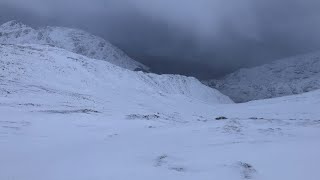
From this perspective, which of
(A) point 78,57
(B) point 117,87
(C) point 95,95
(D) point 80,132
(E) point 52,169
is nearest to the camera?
(E) point 52,169

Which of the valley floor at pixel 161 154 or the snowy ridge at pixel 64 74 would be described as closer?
the valley floor at pixel 161 154

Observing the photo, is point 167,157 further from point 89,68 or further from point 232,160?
point 89,68

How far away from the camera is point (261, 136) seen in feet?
86.2

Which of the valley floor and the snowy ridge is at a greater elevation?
the snowy ridge

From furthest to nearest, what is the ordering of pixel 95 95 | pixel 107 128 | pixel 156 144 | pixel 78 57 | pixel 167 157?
pixel 78 57, pixel 95 95, pixel 107 128, pixel 156 144, pixel 167 157

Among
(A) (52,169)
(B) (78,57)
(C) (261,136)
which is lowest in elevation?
(A) (52,169)

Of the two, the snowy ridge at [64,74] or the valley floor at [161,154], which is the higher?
the snowy ridge at [64,74]

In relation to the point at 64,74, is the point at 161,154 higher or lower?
lower

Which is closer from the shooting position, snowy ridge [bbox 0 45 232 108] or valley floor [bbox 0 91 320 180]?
valley floor [bbox 0 91 320 180]

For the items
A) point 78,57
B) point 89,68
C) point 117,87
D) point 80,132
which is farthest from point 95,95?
point 80,132

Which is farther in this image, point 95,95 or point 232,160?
point 95,95

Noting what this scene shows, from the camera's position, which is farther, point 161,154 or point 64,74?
point 64,74

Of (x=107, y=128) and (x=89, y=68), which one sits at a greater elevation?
(x=89, y=68)

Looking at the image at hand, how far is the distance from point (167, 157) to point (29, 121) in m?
18.4
